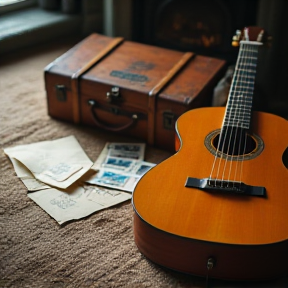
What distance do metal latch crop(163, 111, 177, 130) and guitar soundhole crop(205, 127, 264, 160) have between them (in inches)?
12.3

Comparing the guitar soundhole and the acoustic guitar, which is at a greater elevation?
the guitar soundhole

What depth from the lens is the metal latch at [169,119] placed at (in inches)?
83.8

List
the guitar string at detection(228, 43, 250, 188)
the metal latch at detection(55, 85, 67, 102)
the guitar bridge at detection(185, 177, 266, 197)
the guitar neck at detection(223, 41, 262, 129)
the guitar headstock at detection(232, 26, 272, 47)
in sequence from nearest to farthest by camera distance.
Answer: the guitar bridge at detection(185, 177, 266, 197) < the guitar string at detection(228, 43, 250, 188) < the guitar neck at detection(223, 41, 262, 129) < the guitar headstock at detection(232, 26, 272, 47) < the metal latch at detection(55, 85, 67, 102)

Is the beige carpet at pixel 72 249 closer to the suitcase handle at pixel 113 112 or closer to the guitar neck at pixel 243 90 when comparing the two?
the suitcase handle at pixel 113 112

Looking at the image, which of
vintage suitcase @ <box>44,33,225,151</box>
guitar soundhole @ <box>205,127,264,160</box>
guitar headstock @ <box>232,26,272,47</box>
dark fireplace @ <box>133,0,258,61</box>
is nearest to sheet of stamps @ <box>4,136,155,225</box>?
vintage suitcase @ <box>44,33,225,151</box>

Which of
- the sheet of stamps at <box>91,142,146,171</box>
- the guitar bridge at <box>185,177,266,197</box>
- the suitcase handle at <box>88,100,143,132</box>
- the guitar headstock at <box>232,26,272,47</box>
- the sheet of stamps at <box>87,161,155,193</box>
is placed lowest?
the sheet of stamps at <box>87,161,155,193</box>

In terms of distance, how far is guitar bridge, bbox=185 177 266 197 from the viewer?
1.58m

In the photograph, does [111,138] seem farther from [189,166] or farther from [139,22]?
[139,22]

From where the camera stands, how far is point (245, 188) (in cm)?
159

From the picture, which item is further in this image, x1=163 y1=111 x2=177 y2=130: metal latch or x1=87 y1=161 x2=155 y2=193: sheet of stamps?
x1=163 y1=111 x2=177 y2=130: metal latch

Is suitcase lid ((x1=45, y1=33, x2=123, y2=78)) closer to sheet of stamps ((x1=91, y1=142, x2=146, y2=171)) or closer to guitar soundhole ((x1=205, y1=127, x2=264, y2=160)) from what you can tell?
sheet of stamps ((x1=91, y1=142, x2=146, y2=171))

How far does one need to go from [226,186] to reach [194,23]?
149cm

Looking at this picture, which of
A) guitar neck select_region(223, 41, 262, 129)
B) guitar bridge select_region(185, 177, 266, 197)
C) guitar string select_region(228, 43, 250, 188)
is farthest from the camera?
guitar neck select_region(223, 41, 262, 129)

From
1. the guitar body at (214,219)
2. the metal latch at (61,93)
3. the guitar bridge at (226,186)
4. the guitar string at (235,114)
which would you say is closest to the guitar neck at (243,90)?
the guitar string at (235,114)
